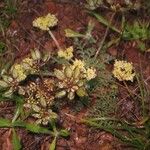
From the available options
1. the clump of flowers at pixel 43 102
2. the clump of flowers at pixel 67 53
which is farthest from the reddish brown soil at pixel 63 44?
the clump of flowers at pixel 43 102

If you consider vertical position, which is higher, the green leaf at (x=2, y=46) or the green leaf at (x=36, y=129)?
the green leaf at (x=2, y=46)

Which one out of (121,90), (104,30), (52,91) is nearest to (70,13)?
(104,30)

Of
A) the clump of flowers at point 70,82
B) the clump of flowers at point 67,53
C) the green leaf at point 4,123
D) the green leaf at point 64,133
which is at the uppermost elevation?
the clump of flowers at point 70,82

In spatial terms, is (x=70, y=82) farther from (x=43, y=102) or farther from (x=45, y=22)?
(x=45, y=22)

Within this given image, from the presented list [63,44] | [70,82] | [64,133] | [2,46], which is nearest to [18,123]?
[64,133]

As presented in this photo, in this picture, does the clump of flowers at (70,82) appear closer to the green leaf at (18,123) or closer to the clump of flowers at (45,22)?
the green leaf at (18,123)

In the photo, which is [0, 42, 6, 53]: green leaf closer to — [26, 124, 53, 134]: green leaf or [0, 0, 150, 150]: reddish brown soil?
[0, 0, 150, 150]: reddish brown soil
